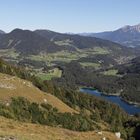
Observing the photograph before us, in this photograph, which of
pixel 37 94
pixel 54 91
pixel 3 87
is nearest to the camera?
pixel 3 87

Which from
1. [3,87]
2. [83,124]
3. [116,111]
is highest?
[3,87]

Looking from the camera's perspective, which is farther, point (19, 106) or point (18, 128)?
point (19, 106)

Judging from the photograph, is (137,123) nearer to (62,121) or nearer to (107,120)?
(107,120)

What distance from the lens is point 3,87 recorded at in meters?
111

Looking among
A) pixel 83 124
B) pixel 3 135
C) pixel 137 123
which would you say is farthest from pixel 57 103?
pixel 3 135

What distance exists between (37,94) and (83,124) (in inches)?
929

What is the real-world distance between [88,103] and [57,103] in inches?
2318

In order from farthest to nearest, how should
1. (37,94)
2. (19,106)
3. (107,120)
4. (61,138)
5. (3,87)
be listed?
(107,120) < (37,94) < (3,87) < (19,106) < (61,138)

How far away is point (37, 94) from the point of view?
124 meters

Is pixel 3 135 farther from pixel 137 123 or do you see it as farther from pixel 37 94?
pixel 137 123

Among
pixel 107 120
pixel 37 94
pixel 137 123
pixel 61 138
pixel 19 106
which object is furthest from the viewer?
pixel 107 120

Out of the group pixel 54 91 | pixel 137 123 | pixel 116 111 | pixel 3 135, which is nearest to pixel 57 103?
pixel 137 123

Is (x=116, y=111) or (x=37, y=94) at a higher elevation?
(x=37, y=94)

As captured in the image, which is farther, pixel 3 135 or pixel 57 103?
pixel 57 103
